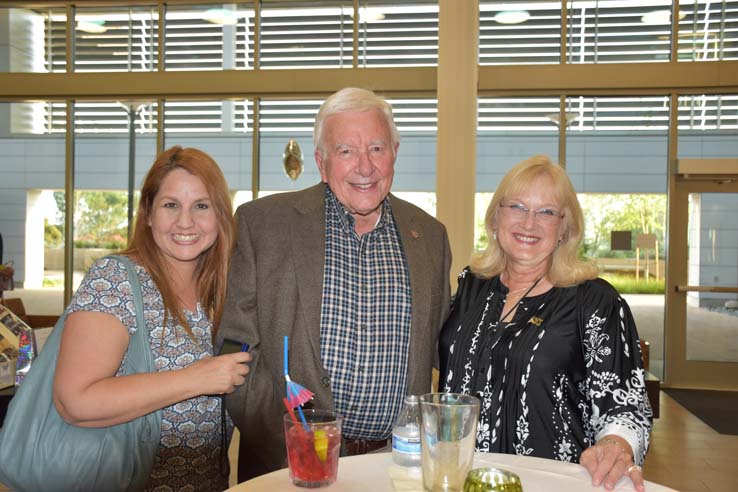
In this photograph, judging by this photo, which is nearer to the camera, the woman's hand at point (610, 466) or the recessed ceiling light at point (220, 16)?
the woman's hand at point (610, 466)

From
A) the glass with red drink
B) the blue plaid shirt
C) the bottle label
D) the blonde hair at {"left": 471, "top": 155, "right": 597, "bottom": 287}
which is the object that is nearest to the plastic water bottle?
the bottle label

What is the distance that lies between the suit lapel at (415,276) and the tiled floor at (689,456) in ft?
7.77

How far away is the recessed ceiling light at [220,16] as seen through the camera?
8797 millimetres

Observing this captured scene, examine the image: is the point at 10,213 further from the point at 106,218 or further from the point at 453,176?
the point at 453,176

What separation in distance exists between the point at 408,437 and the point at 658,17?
791 centimetres

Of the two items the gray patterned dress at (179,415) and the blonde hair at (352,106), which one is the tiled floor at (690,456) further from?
the gray patterned dress at (179,415)

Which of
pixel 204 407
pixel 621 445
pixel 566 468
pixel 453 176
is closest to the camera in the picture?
pixel 566 468

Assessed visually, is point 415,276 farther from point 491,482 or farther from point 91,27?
point 91,27

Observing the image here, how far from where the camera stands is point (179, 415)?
77.7 inches

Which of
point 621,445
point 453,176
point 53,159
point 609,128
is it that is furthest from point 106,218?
point 621,445

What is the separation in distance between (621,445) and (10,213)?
876cm

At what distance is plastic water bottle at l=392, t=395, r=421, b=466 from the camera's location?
1591mm

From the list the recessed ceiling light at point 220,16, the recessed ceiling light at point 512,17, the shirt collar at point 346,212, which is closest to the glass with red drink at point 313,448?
the shirt collar at point 346,212

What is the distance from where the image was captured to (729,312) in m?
7.77
